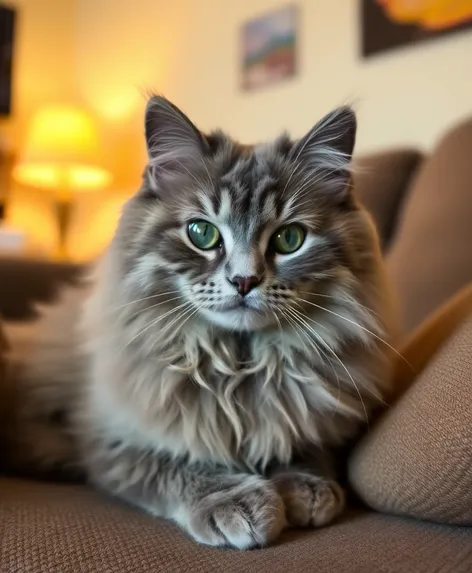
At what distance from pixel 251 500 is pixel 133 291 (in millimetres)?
398

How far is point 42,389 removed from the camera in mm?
1293

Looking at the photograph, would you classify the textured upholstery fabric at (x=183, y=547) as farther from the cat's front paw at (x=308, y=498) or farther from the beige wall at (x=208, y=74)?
the beige wall at (x=208, y=74)

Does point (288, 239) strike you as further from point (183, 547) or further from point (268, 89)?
point (268, 89)

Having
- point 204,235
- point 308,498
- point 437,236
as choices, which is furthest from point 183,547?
point 437,236

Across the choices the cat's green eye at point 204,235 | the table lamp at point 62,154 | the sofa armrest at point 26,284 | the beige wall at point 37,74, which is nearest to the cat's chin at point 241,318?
the cat's green eye at point 204,235

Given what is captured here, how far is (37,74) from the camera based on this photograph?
3.75 metres

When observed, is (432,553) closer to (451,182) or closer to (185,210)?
(185,210)

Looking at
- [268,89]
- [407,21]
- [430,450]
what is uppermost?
[407,21]

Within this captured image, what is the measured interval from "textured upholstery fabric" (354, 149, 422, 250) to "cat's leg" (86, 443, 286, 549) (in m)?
1.20

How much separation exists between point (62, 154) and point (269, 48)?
1.19 metres

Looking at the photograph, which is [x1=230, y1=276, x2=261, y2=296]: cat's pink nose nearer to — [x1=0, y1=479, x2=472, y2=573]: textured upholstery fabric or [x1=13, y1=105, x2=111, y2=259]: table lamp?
[x1=0, y1=479, x2=472, y2=573]: textured upholstery fabric

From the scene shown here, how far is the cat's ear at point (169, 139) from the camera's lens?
106 centimetres

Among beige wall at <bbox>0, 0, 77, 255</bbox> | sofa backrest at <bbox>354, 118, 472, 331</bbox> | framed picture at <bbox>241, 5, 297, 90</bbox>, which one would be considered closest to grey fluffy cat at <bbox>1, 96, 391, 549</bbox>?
sofa backrest at <bbox>354, 118, 472, 331</bbox>

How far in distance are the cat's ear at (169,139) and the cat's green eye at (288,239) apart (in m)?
0.21
